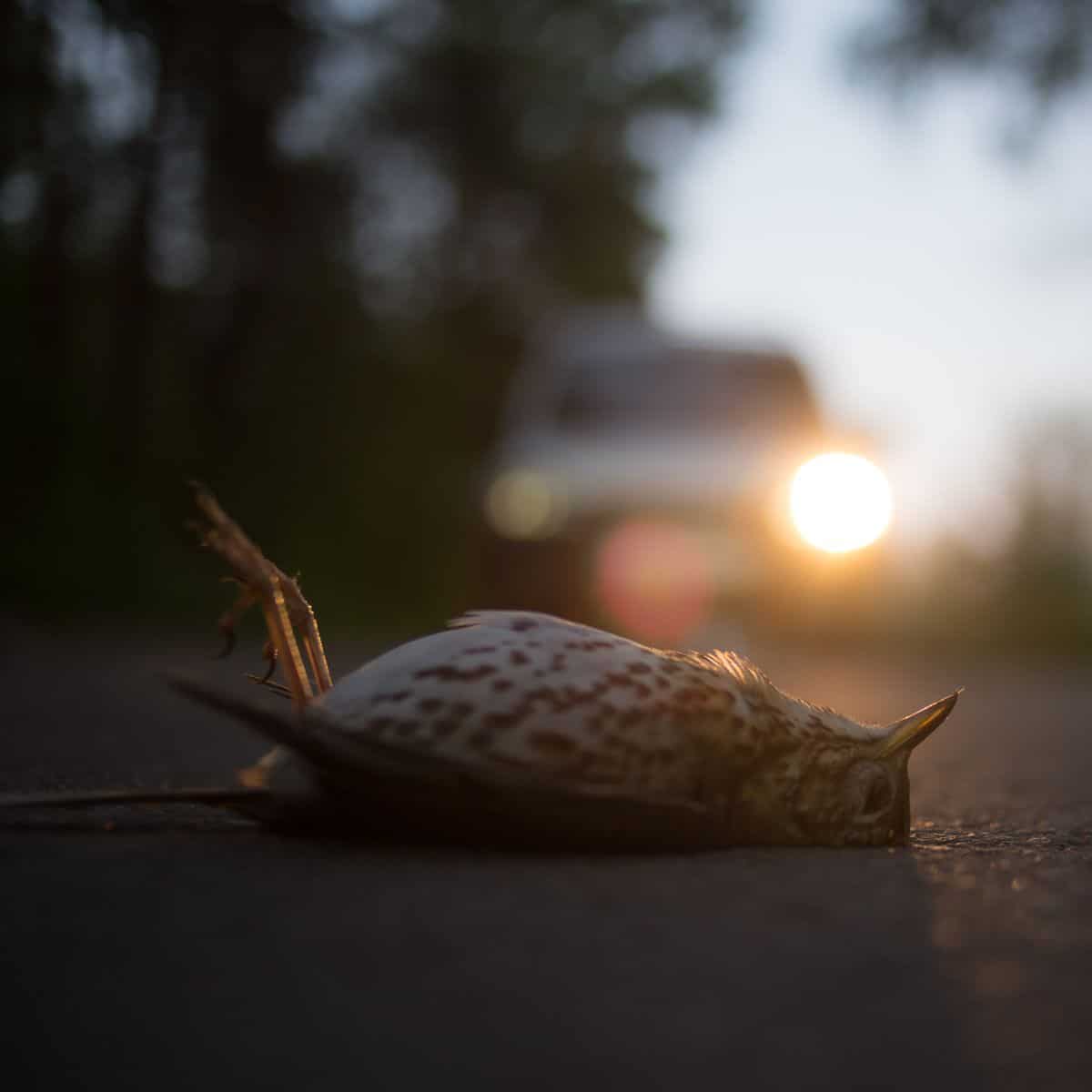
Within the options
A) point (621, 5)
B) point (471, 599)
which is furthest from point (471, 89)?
point (471, 599)

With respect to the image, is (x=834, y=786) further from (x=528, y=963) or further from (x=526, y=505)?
(x=526, y=505)

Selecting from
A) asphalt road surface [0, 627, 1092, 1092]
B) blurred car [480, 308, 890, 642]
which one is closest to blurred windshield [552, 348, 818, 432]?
blurred car [480, 308, 890, 642]

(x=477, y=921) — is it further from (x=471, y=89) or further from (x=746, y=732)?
(x=471, y=89)

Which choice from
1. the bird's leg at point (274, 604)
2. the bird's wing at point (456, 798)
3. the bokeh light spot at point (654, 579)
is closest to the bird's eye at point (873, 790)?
the bird's wing at point (456, 798)

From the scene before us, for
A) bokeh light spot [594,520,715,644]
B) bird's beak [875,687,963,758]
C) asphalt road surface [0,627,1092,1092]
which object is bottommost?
bokeh light spot [594,520,715,644]

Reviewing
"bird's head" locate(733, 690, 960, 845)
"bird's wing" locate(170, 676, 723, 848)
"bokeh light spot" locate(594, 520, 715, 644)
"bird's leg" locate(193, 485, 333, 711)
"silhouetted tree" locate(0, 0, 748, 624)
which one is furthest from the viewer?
"bokeh light spot" locate(594, 520, 715, 644)

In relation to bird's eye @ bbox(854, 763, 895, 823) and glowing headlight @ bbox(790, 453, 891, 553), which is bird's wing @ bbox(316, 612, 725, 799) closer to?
bird's eye @ bbox(854, 763, 895, 823)

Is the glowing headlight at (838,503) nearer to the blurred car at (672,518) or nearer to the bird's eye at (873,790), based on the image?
the blurred car at (672,518)
